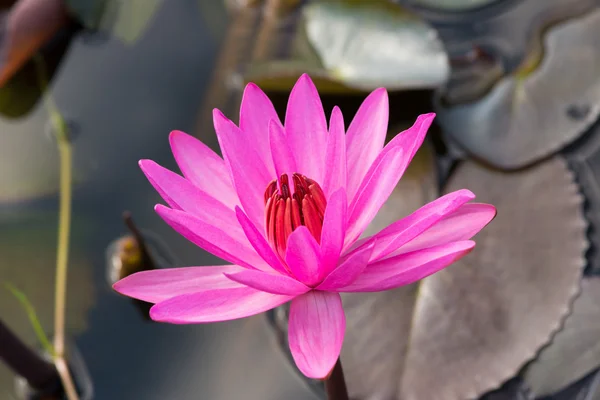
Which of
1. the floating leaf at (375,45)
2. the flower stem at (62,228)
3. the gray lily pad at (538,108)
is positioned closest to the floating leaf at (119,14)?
the flower stem at (62,228)

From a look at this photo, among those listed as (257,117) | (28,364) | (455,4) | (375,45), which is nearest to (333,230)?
(257,117)

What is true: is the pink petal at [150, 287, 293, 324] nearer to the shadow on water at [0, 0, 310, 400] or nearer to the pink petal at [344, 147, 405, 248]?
the pink petal at [344, 147, 405, 248]

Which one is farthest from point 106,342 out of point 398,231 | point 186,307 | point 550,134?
point 550,134

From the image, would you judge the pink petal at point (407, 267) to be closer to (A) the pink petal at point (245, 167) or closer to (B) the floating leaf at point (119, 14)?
(A) the pink petal at point (245, 167)

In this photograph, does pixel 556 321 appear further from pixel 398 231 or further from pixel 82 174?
pixel 82 174

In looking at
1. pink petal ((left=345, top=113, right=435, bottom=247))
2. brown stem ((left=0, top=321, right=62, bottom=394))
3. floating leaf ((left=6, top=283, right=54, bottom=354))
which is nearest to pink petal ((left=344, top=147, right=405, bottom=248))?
pink petal ((left=345, top=113, right=435, bottom=247))

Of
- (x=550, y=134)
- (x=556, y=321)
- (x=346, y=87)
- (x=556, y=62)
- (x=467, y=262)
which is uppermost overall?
(x=346, y=87)
